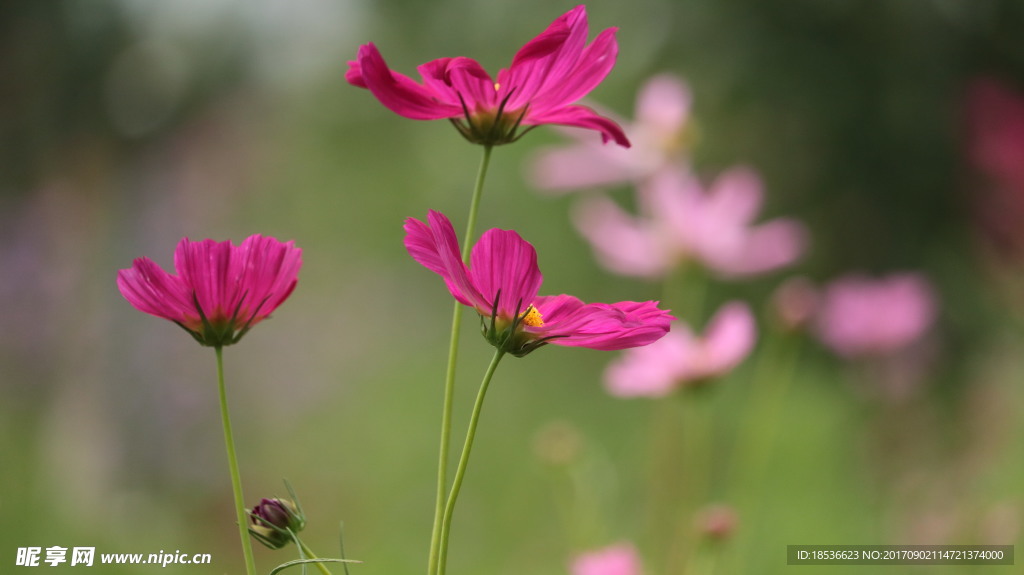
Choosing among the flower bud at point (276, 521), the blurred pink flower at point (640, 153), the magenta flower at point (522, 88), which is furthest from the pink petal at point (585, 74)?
the blurred pink flower at point (640, 153)

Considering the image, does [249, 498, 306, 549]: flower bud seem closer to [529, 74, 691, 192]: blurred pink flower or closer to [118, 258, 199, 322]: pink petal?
[118, 258, 199, 322]: pink petal

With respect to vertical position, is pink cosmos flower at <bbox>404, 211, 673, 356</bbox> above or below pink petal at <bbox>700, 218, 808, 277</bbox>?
below

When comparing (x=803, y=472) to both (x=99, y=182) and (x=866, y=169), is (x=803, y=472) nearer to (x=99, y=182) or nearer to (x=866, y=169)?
(x=866, y=169)

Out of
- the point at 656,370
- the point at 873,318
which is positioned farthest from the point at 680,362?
the point at 873,318

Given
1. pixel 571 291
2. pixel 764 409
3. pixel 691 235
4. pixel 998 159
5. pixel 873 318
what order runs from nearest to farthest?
pixel 691 235 → pixel 873 318 → pixel 998 159 → pixel 764 409 → pixel 571 291

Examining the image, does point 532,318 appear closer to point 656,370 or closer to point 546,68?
point 546,68

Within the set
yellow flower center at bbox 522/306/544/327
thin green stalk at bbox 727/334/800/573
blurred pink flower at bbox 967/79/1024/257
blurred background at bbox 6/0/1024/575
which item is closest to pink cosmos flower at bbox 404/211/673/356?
yellow flower center at bbox 522/306/544/327

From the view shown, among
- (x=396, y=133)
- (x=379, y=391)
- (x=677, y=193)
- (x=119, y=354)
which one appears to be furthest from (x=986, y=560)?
(x=396, y=133)
